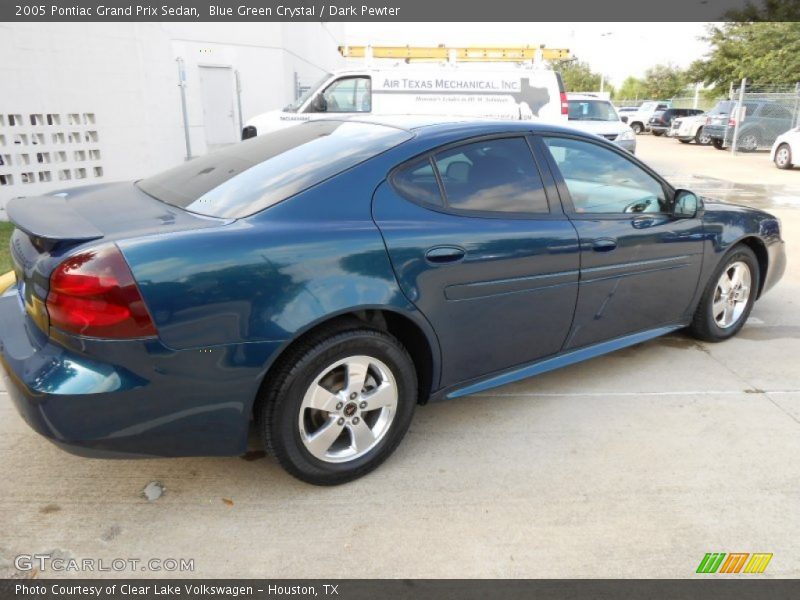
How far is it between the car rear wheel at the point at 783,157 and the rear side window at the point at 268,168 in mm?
17331

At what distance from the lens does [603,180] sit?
12.0 feet

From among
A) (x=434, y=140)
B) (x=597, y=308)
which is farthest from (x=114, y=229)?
(x=597, y=308)

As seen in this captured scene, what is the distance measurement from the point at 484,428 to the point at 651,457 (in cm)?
83

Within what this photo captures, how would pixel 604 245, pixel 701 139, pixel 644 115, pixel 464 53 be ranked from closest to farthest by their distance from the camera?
1. pixel 604 245
2. pixel 464 53
3. pixel 701 139
4. pixel 644 115

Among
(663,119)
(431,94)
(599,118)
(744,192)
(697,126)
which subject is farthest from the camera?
(663,119)

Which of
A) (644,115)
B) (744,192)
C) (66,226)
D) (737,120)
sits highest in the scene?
(644,115)

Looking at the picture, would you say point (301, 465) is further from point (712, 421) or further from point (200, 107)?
point (200, 107)

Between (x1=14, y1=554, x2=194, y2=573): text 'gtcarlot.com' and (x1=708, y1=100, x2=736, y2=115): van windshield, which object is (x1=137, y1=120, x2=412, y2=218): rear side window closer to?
(x1=14, y1=554, x2=194, y2=573): text 'gtcarlot.com'

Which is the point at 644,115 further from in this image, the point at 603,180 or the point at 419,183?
the point at 419,183

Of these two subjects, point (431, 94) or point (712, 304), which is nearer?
point (712, 304)

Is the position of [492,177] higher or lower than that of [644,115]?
lower

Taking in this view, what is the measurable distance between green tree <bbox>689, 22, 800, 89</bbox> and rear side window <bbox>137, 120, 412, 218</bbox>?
30.5m

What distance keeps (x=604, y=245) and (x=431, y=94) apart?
24.4ft

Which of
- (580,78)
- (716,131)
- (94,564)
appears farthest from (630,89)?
(94,564)
